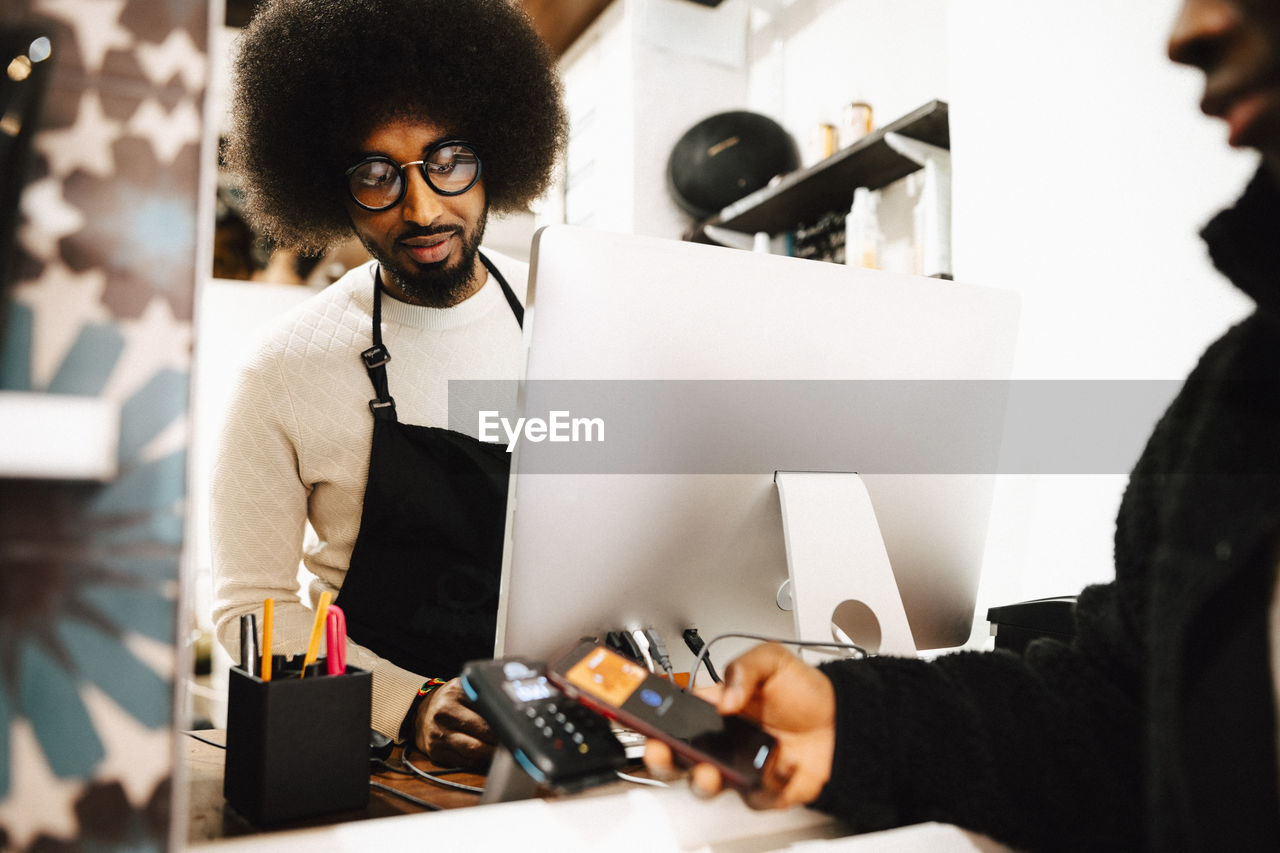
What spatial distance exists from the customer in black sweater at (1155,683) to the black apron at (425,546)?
73 centimetres

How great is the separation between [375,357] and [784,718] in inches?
36.3

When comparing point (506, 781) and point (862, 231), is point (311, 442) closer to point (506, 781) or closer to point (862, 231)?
point (506, 781)

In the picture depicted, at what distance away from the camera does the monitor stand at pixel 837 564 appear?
75 cm

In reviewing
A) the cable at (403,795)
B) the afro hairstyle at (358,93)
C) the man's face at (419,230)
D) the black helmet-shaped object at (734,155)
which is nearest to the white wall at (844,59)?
the black helmet-shaped object at (734,155)

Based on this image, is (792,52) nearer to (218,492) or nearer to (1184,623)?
(218,492)

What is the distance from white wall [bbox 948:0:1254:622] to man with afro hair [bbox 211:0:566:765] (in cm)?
89

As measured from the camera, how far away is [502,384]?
4.62ft

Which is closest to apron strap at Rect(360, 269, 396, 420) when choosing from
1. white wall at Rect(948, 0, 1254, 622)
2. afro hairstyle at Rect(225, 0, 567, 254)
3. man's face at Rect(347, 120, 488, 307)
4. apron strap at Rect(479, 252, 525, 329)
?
man's face at Rect(347, 120, 488, 307)

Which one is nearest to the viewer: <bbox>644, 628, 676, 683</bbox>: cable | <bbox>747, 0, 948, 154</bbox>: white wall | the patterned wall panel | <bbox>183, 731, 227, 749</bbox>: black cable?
the patterned wall panel

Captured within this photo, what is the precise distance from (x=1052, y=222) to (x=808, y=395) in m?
0.88

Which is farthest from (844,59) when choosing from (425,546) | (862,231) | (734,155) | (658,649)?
(658,649)

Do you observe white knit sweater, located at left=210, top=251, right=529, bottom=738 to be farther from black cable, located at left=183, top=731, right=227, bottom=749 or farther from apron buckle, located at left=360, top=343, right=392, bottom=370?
black cable, located at left=183, top=731, right=227, bottom=749

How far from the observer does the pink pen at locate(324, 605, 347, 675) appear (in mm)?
633

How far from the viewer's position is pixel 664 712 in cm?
57
